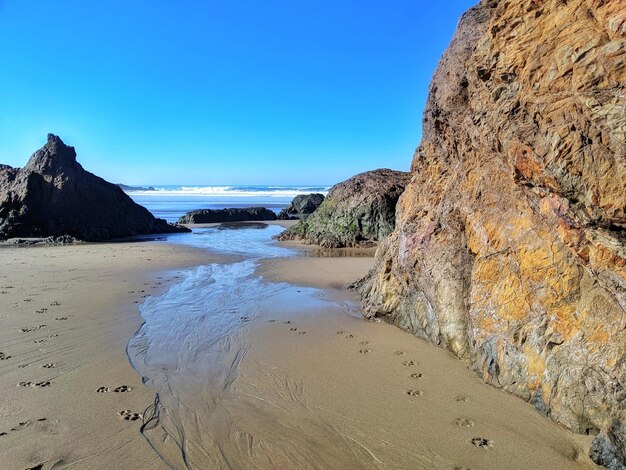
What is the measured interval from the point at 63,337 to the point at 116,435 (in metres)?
2.77

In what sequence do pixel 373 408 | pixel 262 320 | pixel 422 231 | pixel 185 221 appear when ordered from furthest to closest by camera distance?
pixel 185 221 < pixel 262 320 < pixel 422 231 < pixel 373 408

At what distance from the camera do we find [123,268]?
1107 cm

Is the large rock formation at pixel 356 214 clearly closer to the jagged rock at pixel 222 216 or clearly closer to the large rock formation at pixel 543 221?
the large rock formation at pixel 543 221

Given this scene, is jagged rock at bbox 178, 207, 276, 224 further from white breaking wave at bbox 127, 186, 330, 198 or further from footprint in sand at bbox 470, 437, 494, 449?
white breaking wave at bbox 127, 186, 330, 198

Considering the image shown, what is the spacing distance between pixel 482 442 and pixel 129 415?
2.86 m

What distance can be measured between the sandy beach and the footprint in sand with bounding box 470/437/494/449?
1 centimetres

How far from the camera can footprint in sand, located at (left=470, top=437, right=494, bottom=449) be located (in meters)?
3.19

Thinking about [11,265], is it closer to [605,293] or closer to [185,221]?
[605,293]

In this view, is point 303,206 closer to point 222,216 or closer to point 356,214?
point 222,216

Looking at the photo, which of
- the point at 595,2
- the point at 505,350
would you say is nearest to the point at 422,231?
Result: the point at 505,350

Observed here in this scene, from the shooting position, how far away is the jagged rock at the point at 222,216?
90.4 feet

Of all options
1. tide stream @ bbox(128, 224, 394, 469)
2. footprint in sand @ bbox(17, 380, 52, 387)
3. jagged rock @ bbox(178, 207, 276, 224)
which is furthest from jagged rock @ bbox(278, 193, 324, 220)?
footprint in sand @ bbox(17, 380, 52, 387)

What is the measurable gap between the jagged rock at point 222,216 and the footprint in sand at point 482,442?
25656 mm

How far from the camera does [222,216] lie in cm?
2897
